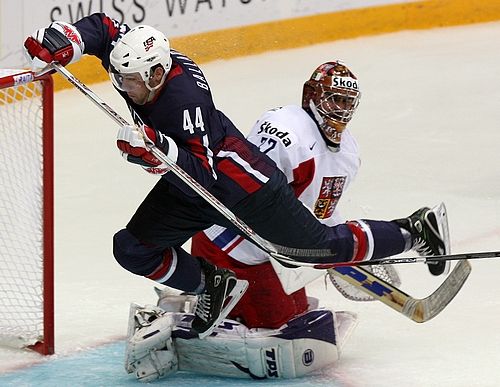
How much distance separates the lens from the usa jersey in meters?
3.66

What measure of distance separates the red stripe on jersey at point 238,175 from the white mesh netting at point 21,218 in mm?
610

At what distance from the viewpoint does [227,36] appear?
6945mm

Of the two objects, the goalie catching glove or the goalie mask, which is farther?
the goalie mask

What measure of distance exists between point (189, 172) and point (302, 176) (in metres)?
0.49

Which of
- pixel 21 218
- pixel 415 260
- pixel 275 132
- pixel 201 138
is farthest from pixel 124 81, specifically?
pixel 21 218

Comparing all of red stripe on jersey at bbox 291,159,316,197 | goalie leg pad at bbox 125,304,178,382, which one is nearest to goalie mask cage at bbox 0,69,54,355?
goalie leg pad at bbox 125,304,178,382

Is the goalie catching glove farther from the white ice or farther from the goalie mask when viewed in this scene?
the white ice

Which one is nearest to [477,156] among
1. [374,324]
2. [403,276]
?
[403,276]

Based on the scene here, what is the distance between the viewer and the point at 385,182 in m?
5.46

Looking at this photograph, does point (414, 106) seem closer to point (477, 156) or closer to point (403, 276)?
point (477, 156)

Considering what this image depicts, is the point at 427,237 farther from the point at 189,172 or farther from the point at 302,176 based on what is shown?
the point at 189,172

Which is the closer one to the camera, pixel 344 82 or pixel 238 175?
pixel 238 175

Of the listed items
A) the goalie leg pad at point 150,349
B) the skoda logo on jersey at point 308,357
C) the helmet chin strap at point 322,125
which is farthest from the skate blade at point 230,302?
the helmet chin strap at point 322,125

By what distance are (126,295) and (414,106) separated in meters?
2.58
